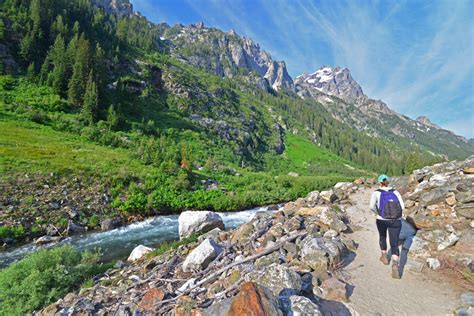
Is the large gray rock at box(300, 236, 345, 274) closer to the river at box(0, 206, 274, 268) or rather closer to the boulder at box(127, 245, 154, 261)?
the boulder at box(127, 245, 154, 261)

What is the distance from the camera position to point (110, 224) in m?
20.2

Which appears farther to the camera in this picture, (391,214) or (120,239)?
(120,239)

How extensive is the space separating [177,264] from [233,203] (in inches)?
805

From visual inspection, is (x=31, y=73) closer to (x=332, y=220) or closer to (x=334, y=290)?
(x=332, y=220)

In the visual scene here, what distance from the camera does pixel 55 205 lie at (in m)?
19.6

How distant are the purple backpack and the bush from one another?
1150cm

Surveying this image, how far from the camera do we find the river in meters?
15.0

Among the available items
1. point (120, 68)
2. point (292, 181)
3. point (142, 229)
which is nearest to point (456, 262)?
point (142, 229)

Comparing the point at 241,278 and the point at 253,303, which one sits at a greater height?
the point at 253,303

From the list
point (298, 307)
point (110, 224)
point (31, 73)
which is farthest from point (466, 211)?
point (31, 73)

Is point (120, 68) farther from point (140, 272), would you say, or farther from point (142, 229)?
point (140, 272)

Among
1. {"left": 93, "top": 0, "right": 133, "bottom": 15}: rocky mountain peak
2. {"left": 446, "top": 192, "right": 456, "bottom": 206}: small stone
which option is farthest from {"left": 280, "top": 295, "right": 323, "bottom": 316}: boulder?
{"left": 93, "top": 0, "right": 133, "bottom": 15}: rocky mountain peak

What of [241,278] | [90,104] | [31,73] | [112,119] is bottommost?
[241,278]

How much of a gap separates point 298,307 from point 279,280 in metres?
1.10
